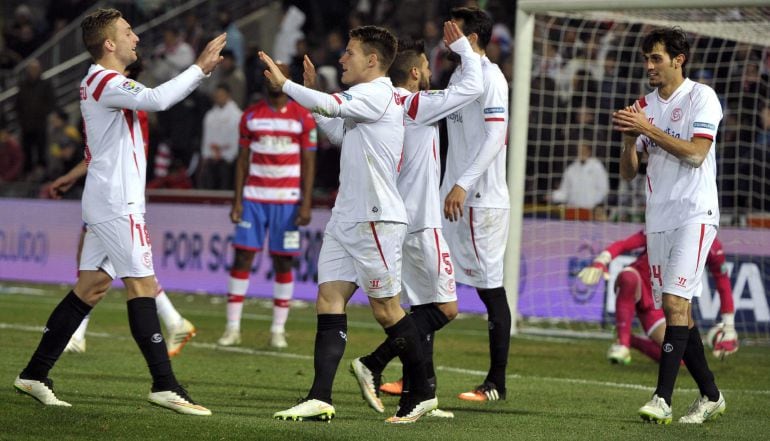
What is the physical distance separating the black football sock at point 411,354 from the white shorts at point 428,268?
20.6 inches

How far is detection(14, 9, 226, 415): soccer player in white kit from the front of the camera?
670 cm

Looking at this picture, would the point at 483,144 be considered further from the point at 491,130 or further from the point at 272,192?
→ the point at 272,192

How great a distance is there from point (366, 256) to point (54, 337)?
6.09 ft

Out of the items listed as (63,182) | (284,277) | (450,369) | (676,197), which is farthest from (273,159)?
(676,197)

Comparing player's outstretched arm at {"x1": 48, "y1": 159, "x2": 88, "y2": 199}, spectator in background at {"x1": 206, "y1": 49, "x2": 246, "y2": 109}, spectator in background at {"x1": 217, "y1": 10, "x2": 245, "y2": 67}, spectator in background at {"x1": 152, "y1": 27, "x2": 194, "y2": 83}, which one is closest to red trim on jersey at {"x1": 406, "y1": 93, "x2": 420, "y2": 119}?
player's outstretched arm at {"x1": 48, "y1": 159, "x2": 88, "y2": 199}

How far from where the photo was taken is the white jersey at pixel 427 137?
22.7 ft

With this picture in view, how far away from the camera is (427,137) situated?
7.21m

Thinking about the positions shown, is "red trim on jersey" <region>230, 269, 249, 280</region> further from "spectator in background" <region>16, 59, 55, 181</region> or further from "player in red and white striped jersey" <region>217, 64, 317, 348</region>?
"spectator in background" <region>16, 59, 55, 181</region>

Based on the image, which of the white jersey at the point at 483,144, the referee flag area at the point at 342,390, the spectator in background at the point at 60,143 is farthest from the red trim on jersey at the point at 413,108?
the spectator in background at the point at 60,143

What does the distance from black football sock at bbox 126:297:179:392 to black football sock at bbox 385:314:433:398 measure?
1185 mm

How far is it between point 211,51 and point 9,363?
3.43m

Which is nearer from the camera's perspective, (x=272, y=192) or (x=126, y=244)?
(x=126, y=244)

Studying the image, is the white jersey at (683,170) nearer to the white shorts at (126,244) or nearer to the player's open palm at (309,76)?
the player's open palm at (309,76)

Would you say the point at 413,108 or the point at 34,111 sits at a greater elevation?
the point at 34,111
